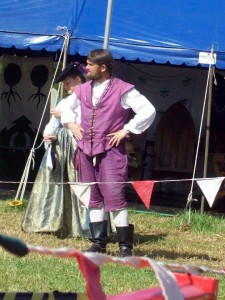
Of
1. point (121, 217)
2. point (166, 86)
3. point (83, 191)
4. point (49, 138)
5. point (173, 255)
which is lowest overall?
point (173, 255)

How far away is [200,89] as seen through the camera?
34.8 feet

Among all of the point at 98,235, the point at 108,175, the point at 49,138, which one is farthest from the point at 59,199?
the point at 108,175

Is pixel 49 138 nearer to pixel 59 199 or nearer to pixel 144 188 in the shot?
pixel 59 199

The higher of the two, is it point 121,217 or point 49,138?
point 49,138

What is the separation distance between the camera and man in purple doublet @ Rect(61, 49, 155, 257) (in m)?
5.72

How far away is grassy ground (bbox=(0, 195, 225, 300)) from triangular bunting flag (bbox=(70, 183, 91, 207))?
0.45 metres

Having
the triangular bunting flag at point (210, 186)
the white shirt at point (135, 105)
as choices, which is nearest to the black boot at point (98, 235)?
the white shirt at point (135, 105)

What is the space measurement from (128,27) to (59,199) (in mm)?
2444

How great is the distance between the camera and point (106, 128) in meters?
5.73

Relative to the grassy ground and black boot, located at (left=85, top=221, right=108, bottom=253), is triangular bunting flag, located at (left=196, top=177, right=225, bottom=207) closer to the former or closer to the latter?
the grassy ground

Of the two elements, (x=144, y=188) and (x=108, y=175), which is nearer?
(x=108, y=175)

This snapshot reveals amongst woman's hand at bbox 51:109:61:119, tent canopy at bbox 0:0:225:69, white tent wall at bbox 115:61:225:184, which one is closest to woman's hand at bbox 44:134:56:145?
woman's hand at bbox 51:109:61:119

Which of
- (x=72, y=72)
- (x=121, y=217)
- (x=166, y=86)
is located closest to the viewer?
(x=121, y=217)

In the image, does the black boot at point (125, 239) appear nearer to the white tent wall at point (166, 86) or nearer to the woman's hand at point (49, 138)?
the woman's hand at point (49, 138)
